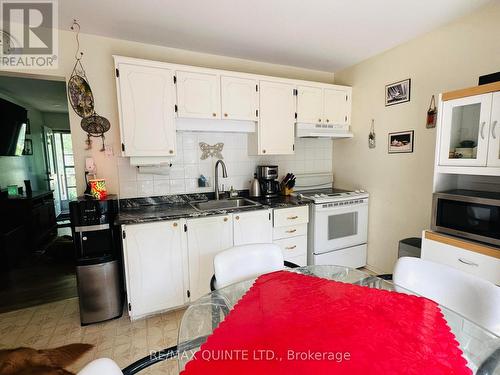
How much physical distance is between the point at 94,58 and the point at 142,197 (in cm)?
137

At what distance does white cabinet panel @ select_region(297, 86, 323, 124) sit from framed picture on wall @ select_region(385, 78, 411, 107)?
71 cm

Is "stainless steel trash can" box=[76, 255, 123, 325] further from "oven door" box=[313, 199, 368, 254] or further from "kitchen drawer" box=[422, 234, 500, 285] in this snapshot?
"kitchen drawer" box=[422, 234, 500, 285]

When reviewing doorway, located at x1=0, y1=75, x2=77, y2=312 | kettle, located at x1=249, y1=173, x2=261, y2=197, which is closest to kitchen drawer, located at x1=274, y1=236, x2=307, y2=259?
kettle, located at x1=249, y1=173, x2=261, y2=197

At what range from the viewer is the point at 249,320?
1043 millimetres

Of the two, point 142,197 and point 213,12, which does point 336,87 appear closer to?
point 213,12

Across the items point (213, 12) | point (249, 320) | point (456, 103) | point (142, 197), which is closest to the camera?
point (249, 320)

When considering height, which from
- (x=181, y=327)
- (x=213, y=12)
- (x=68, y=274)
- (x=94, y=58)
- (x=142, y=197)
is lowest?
(x=68, y=274)

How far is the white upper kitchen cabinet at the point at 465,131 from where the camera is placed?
1.68 metres

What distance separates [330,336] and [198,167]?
2234 mm

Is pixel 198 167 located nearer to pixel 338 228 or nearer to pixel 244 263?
pixel 244 263

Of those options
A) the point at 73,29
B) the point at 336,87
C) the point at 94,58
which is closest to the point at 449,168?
the point at 336,87

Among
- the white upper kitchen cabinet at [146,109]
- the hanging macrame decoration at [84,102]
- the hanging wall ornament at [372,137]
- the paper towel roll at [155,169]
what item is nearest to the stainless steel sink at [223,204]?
the paper towel roll at [155,169]

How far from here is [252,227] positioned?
8.18 ft

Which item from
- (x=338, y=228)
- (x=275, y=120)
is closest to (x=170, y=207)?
(x=275, y=120)
